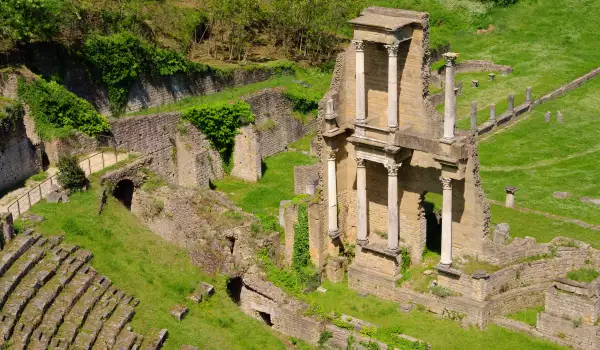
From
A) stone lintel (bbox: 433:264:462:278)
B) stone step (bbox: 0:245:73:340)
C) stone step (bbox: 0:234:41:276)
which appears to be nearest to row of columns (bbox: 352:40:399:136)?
stone lintel (bbox: 433:264:462:278)

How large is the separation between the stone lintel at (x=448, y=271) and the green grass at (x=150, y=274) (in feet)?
20.3

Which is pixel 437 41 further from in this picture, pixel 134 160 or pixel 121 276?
pixel 121 276

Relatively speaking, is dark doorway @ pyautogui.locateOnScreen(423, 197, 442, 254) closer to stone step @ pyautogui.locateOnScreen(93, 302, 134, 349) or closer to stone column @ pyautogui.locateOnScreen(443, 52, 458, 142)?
stone column @ pyautogui.locateOnScreen(443, 52, 458, 142)

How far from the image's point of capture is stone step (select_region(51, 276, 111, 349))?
28422mm

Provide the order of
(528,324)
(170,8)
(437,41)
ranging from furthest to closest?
(437,41)
(170,8)
(528,324)

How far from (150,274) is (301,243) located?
19.3 feet

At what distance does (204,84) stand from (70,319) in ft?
90.0

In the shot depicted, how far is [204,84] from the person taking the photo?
55.3 m

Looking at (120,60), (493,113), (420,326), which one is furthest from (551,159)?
(120,60)

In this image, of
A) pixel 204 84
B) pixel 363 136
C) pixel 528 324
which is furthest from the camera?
pixel 204 84

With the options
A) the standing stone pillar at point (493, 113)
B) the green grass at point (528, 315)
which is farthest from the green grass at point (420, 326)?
the standing stone pillar at point (493, 113)

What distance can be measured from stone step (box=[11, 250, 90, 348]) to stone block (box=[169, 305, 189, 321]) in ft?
11.5

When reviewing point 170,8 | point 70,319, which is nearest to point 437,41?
point 170,8

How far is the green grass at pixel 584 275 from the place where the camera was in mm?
32906
